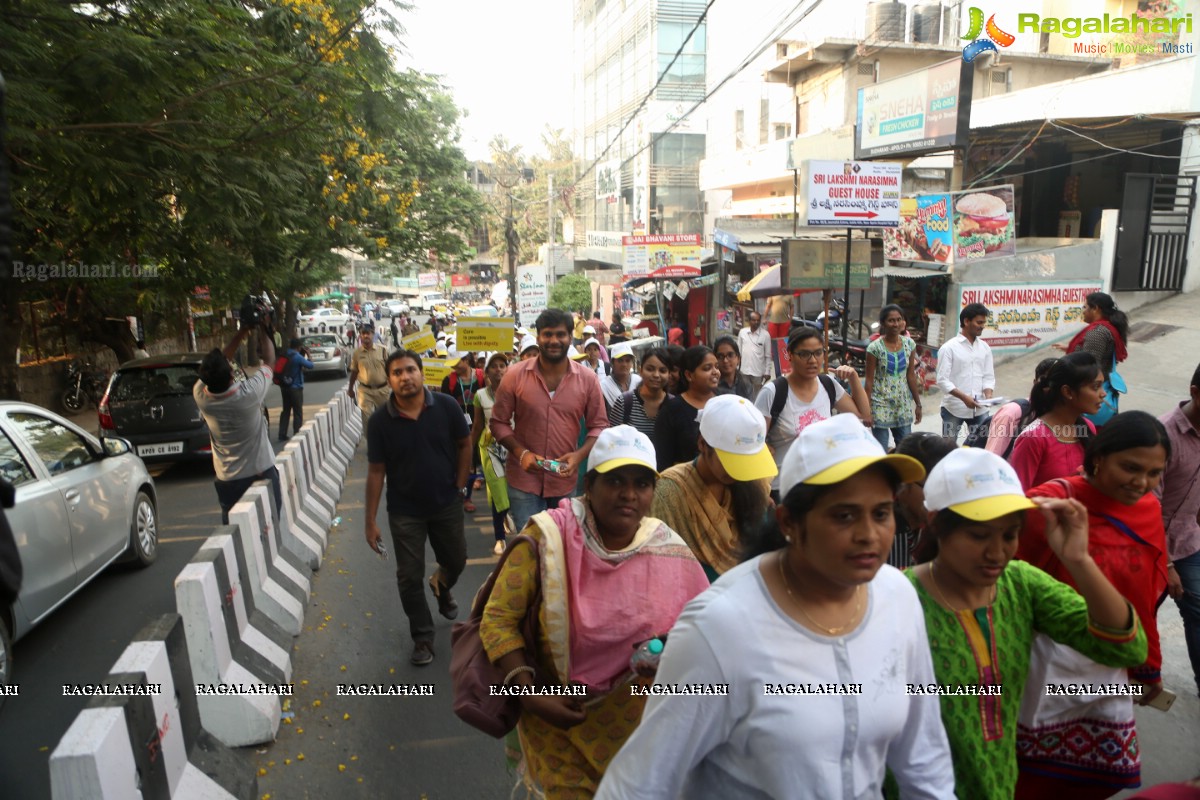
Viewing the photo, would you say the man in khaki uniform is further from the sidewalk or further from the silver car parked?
the sidewalk

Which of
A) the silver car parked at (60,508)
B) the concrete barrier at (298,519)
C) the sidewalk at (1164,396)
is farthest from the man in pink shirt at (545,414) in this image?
the sidewalk at (1164,396)

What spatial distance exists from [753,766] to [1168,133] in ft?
57.8

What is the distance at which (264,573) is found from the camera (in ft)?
17.0

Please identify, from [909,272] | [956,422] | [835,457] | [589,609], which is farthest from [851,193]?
[835,457]

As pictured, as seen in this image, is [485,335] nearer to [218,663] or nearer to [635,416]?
[635,416]

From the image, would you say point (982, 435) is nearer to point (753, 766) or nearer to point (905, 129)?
point (753, 766)

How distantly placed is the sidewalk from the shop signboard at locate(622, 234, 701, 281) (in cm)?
612

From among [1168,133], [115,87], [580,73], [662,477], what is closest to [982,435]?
[662,477]

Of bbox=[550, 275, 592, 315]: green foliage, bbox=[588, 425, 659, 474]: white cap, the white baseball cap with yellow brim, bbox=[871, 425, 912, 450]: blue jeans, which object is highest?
the white baseball cap with yellow brim

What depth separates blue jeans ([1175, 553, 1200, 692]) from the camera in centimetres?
376

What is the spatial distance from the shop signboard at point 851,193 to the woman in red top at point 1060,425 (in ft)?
20.3

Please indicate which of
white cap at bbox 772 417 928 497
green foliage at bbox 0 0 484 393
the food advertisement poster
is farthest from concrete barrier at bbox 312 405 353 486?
the food advertisement poster

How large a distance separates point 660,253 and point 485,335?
907 cm

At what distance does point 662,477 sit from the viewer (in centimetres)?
323
